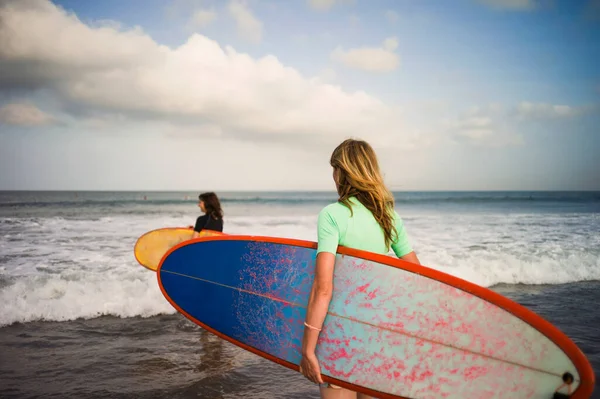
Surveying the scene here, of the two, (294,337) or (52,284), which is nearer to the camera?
(294,337)

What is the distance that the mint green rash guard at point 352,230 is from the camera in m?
1.52

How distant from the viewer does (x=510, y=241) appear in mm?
11016

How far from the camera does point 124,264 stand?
7.59 metres

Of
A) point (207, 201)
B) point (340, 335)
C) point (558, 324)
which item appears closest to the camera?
point (340, 335)

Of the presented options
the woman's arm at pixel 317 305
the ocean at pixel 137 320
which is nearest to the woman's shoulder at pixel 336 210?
the woman's arm at pixel 317 305

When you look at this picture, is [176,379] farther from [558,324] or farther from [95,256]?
[95,256]

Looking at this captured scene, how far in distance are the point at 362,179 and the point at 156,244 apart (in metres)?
5.10

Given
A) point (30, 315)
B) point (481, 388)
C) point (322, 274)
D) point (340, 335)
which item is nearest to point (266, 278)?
point (340, 335)

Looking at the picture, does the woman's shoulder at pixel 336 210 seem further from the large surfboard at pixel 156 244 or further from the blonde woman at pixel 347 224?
the large surfboard at pixel 156 244

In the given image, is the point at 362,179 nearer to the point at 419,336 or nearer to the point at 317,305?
the point at 317,305

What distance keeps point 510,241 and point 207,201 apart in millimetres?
9259

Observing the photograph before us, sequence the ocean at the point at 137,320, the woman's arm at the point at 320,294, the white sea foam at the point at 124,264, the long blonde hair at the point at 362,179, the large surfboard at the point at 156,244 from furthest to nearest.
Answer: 1. the large surfboard at the point at 156,244
2. the white sea foam at the point at 124,264
3. the ocean at the point at 137,320
4. the long blonde hair at the point at 362,179
5. the woman's arm at the point at 320,294

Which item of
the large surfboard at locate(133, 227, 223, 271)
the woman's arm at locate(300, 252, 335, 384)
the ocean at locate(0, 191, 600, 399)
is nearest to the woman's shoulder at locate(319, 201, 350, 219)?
the woman's arm at locate(300, 252, 335, 384)

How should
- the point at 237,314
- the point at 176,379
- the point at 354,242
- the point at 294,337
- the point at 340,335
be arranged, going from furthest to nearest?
1. the point at 176,379
2. the point at 237,314
3. the point at 294,337
4. the point at 340,335
5. the point at 354,242
